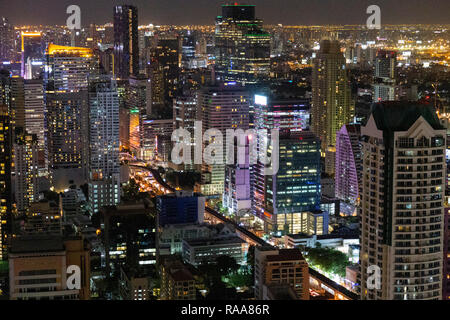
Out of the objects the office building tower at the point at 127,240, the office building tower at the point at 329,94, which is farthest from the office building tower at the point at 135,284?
the office building tower at the point at 329,94

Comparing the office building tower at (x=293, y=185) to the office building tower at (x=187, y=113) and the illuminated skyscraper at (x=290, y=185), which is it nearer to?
the illuminated skyscraper at (x=290, y=185)

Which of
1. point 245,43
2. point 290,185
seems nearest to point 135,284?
point 290,185

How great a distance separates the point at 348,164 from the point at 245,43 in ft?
25.3

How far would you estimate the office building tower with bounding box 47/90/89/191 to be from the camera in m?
13.1

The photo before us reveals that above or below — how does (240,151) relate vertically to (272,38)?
below

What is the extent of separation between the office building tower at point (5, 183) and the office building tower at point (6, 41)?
2.79 metres

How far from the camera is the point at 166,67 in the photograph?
1906 centimetres

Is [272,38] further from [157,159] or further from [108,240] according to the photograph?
[108,240]

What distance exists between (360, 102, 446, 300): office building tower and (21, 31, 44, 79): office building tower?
1268 centimetres

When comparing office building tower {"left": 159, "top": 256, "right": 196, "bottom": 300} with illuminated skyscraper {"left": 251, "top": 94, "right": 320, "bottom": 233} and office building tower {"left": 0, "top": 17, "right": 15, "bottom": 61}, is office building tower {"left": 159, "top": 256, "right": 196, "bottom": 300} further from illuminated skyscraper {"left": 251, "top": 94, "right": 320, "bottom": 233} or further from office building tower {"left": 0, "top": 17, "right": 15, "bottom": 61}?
office building tower {"left": 0, "top": 17, "right": 15, "bottom": 61}

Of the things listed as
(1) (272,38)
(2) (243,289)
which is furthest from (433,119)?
(1) (272,38)
